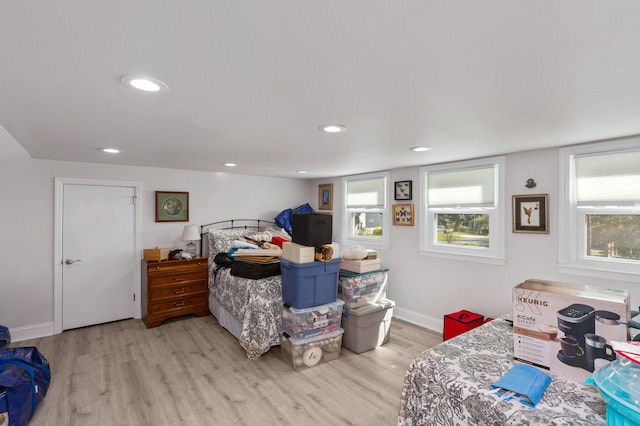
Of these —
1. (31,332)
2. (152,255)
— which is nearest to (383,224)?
(152,255)

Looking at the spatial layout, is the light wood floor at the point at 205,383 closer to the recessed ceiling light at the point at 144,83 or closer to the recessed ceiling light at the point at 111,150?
the recessed ceiling light at the point at 111,150

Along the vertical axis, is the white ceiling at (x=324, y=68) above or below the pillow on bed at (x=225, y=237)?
above

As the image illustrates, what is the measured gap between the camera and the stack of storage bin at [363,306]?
327 cm

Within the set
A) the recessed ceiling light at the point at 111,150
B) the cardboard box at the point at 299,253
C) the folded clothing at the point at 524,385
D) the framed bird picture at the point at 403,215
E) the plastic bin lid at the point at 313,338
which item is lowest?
the plastic bin lid at the point at 313,338

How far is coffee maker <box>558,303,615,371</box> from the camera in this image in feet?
3.53

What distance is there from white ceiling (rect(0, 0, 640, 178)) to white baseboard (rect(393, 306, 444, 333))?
95.3 inches

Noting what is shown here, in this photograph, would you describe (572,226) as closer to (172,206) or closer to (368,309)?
(368,309)

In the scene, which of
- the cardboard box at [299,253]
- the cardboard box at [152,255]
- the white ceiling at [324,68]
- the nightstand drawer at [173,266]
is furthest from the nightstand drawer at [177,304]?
the white ceiling at [324,68]

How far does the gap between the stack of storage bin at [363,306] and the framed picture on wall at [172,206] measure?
8.35 ft

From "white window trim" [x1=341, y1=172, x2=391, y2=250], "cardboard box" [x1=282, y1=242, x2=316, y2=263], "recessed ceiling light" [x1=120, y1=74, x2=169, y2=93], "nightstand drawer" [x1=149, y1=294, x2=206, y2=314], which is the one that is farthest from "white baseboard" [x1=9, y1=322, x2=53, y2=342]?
"white window trim" [x1=341, y1=172, x2=391, y2=250]

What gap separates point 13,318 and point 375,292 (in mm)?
4196

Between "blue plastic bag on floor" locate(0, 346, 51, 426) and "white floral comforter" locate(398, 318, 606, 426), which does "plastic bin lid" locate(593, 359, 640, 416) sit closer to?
"white floral comforter" locate(398, 318, 606, 426)

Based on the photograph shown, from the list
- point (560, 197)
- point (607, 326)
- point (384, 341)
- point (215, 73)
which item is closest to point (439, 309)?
point (384, 341)

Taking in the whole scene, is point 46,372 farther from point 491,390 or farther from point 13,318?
point 491,390
